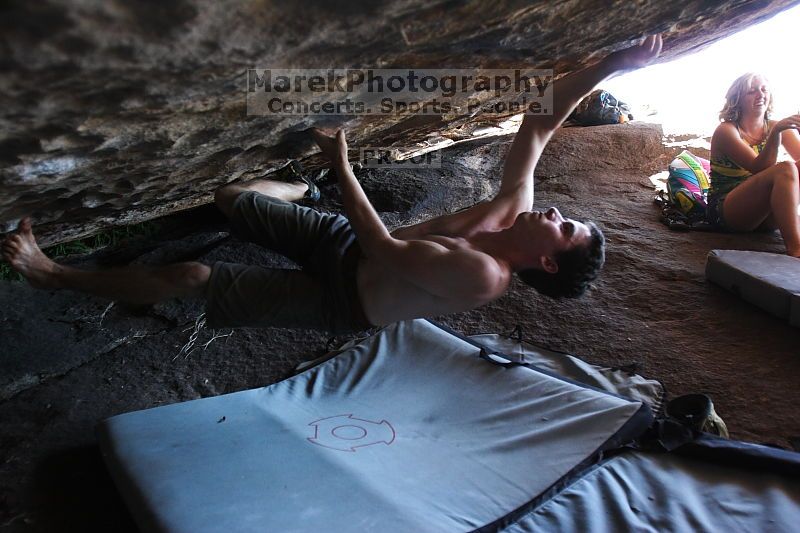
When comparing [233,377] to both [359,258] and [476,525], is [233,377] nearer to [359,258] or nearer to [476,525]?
[359,258]

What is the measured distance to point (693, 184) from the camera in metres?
4.31

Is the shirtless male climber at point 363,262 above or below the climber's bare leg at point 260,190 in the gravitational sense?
below

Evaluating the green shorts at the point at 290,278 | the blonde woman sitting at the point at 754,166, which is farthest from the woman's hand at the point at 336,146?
the blonde woman sitting at the point at 754,166

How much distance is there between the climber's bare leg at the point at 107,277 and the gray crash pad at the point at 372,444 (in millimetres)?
550

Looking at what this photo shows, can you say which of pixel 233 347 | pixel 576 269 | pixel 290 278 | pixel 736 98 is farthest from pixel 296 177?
pixel 736 98

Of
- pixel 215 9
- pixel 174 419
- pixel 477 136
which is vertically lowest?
pixel 174 419

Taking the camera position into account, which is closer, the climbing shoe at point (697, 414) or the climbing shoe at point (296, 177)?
the climbing shoe at point (697, 414)

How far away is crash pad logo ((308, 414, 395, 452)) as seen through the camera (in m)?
→ 2.35

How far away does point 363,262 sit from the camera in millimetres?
2152

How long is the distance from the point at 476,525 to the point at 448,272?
837 millimetres

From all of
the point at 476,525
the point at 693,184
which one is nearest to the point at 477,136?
the point at 693,184

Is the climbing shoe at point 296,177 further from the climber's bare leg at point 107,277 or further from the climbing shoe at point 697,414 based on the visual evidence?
the climbing shoe at point 697,414

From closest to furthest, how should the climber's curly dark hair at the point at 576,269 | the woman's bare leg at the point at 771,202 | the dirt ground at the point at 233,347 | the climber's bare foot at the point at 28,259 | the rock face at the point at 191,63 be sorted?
the rock face at the point at 191,63 < the climber's bare foot at the point at 28,259 < the climber's curly dark hair at the point at 576,269 < the dirt ground at the point at 233,347 < the woman's bare leg at the point at 771,202

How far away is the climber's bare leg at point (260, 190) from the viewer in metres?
2.30
